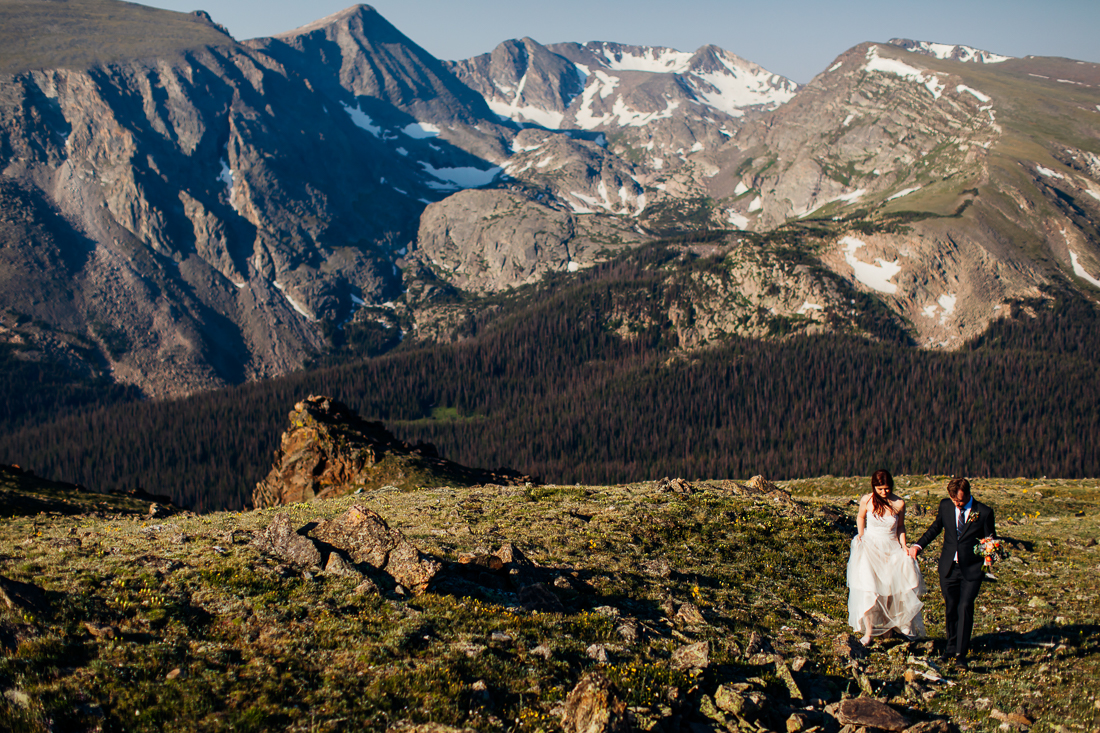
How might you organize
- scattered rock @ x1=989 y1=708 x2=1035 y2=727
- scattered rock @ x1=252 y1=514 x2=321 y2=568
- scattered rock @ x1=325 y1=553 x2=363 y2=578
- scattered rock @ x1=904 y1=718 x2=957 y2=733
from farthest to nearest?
scattered rock @ x1=252 y1=514 x2=321 y2=568, scattered rock @ x1=325 y1=553 x2=363 y2=578, scattered rock @ x1=989 y1=708 x2=1035 y2=727, scattered rock @ x1=904 y1=718 x2=957 y2=733

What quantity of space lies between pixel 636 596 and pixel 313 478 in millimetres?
45655

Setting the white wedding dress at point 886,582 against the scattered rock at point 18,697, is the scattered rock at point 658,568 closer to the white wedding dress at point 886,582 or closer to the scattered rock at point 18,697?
the white wedding dress at point 886,582

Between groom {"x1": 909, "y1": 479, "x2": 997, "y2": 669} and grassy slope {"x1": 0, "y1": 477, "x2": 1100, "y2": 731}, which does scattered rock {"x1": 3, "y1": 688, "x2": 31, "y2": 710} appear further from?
groom {"x1": 909, "y1": 479, "x2": 997, "y2": 669}

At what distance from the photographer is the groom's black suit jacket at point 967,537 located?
18.0 metres

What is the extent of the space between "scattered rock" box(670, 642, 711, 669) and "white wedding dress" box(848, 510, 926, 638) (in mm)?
5414

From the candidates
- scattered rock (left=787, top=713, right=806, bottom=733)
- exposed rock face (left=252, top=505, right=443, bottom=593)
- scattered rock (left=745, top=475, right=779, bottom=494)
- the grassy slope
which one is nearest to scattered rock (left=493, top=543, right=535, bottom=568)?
the grassy slope

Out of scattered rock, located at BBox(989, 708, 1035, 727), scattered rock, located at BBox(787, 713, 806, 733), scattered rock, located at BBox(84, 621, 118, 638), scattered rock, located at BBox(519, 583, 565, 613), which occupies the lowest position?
scattered rock, located at BBox(787, 713, 806, 733)

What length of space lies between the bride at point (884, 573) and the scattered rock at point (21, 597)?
→ 20383mm

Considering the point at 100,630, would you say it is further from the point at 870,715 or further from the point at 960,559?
the point at 960,559

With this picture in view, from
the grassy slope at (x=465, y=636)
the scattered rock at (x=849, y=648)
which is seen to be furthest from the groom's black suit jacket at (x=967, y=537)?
the scattered rock at (x=849, y=648)

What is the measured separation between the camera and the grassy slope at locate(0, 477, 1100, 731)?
1291 centimetres

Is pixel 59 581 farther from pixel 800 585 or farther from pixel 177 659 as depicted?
pixel 800 585

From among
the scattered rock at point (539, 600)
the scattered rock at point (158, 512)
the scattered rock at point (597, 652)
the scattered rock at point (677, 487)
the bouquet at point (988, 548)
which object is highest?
the bouquet at point (988, 548)

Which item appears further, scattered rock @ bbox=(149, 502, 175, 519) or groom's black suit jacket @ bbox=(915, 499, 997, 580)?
scattered rock @ bbox=(149, 502, 175, 519)
